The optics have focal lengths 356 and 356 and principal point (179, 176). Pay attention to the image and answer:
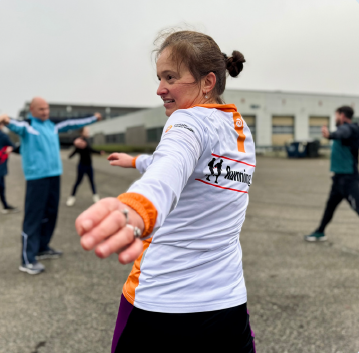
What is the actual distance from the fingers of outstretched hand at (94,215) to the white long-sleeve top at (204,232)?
453 millimetres

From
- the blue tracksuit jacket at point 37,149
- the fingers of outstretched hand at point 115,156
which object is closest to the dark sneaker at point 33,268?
the blue tracksuit jacket at point 37,149

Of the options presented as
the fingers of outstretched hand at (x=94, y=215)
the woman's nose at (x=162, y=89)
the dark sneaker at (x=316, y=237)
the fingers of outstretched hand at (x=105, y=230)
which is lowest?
the dark sneaker at (x=316, y=237)

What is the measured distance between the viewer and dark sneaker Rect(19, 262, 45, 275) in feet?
14.2

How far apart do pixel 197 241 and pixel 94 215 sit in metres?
0.69

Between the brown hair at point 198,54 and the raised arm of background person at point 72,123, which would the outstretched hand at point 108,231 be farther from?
the raised arm of background person at point 72,123

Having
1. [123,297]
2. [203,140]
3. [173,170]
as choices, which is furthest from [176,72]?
[123,297]

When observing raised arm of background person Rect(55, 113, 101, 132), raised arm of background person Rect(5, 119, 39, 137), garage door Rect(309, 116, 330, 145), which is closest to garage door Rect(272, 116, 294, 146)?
garage door Rect(309, 116, 330, 145)

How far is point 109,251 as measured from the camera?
70 cm

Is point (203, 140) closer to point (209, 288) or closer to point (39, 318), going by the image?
point (209, 288)

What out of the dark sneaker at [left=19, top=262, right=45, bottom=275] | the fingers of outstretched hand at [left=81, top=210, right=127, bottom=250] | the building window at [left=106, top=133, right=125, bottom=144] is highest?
the fingers of outstretched hand at [left=81, top=210, right=127, bottom=250]

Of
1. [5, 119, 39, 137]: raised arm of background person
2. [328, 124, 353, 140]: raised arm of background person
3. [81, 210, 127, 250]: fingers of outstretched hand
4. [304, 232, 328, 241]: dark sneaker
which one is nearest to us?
[81, 210, 127, 250]: fingers of outstretched hand

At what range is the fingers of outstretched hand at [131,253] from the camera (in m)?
0.73

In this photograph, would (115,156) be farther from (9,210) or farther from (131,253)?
(9,210)

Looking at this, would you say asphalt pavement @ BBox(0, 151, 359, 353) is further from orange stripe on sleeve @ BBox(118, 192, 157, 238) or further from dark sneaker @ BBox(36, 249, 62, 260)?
orange stripe on sleeve @ BBox(118, 192, 157, 238)
